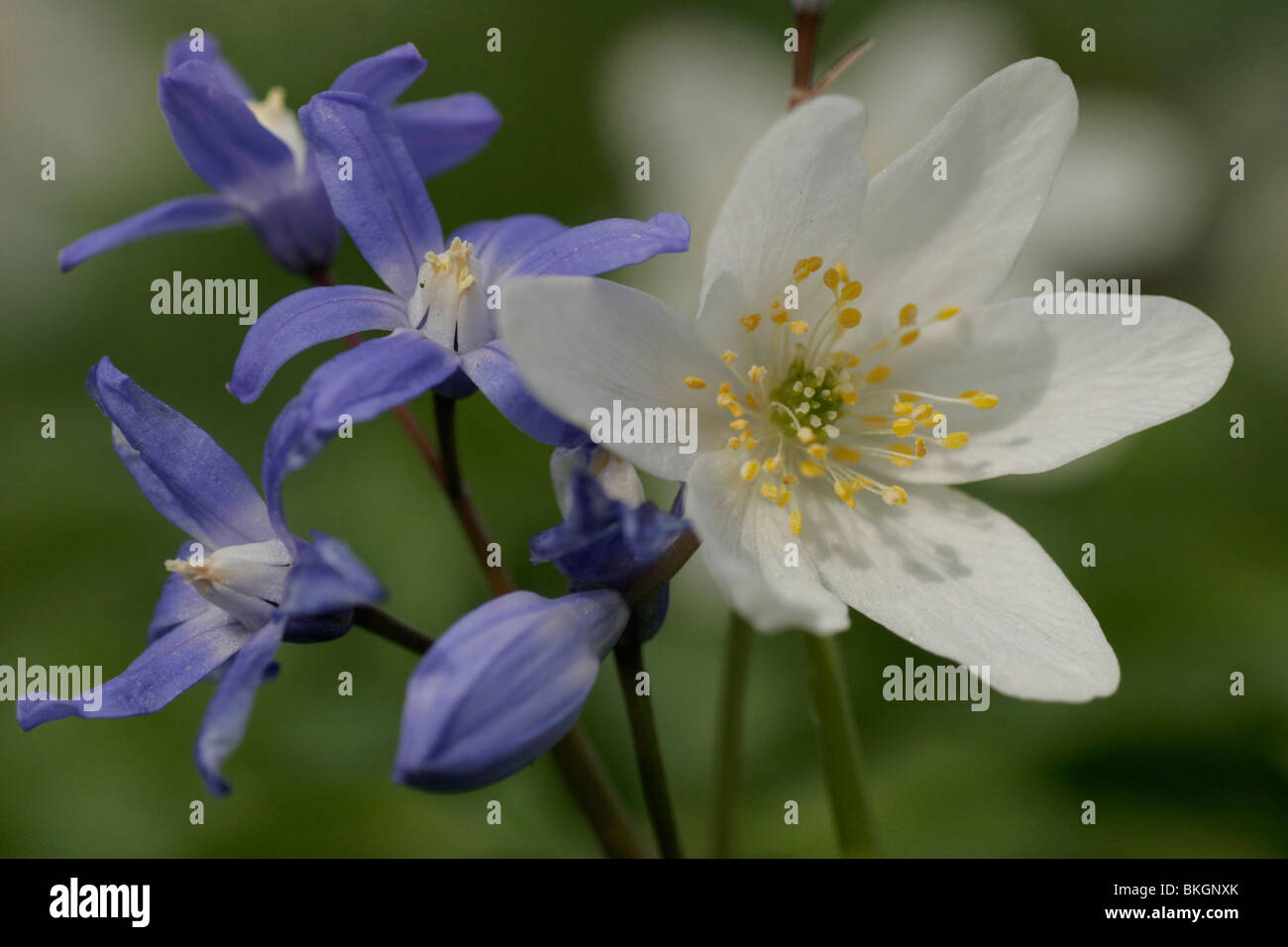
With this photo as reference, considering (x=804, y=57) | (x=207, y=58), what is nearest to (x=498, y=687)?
(x=804, y=57)

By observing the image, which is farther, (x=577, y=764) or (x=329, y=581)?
(x=577, y=764)

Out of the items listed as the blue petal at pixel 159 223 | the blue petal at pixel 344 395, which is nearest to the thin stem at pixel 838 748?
the blue petal at pixel 344 395

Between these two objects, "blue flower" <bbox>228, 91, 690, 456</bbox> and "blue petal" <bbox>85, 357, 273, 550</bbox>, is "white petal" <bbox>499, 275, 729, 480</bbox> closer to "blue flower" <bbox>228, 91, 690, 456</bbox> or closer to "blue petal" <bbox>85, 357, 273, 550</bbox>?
"blue flower" <bbox>228, 91, 690, 456</bbox>

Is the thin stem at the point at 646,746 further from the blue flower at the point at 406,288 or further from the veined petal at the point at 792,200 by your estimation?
the veined petal at the point at 792,200

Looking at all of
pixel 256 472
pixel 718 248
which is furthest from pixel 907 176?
pixel 256 472

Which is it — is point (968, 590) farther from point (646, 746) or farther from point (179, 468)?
point (179, 468)
